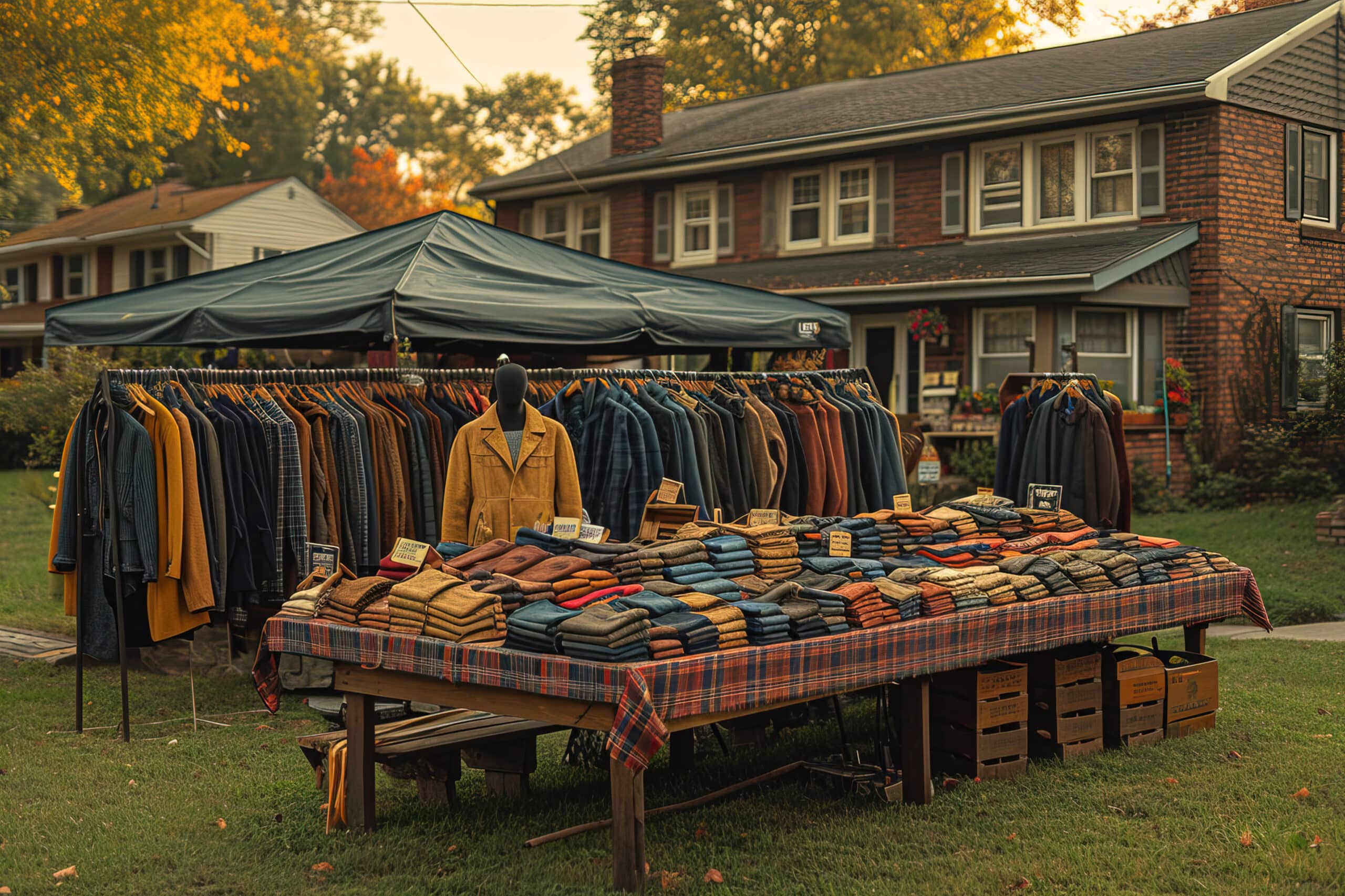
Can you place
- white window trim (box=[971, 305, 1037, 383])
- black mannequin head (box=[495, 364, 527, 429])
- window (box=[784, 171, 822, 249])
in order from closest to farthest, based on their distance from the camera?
1. black mannequin head (box=[495, 364, 527, 429])
2. white window trim (box=[971, 305, 1037, 383])
3. window (box=[784, 171, 822, 249])

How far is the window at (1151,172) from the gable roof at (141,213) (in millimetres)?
21000

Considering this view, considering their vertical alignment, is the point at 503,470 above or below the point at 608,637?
above

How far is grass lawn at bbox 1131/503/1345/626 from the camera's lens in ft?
39.3

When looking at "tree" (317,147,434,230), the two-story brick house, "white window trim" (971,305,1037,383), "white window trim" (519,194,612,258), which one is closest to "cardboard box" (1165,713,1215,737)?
the two-story brick house

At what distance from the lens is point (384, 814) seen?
19.7 feet

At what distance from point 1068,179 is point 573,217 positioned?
9.86 meters

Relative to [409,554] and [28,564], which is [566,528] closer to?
[409,554]

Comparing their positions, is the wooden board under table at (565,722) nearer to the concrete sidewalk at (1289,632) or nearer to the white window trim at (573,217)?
the concrete sidewalk at (1289,632)

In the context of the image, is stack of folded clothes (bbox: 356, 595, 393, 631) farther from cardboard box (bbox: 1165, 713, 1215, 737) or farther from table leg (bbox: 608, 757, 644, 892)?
cardboard box (bbox: 1165, 713, 1215, 737)

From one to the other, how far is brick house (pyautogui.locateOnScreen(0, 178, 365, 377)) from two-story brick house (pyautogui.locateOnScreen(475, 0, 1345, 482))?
12759 mm

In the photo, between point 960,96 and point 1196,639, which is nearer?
point 1196,639

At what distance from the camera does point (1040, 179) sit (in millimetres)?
19469

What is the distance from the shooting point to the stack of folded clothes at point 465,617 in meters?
5.25

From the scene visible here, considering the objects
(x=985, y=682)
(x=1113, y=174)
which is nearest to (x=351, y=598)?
(x=985, y=682)
